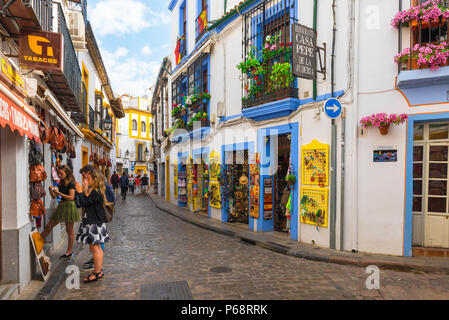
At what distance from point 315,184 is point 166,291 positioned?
425 centimetres

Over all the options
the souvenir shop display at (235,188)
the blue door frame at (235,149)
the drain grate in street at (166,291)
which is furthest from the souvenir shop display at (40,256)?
the souvenir shop display at (235,188)

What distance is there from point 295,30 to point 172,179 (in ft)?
41.0

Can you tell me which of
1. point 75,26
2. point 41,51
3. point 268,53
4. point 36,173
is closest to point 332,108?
point 268,53

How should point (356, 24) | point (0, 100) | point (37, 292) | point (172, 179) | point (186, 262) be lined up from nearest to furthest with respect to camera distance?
point (0, 100) < point (37, 292) < point (186, 262) < point (356, 24) < point (172, 179)

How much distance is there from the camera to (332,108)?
22.0 ft

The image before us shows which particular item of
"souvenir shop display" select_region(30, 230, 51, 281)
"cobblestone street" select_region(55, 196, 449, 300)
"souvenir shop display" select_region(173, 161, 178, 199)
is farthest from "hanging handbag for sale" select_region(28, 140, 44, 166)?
"souvenir shop display" select_region(173, 161, 178, 199)

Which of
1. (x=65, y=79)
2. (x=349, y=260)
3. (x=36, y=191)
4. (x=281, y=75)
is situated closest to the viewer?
(x=36, y=191)

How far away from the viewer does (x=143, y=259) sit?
6457 millimetres

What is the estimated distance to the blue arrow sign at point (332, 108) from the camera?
669 centimetres

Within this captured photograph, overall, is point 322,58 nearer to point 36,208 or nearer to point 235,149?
point 235,149
